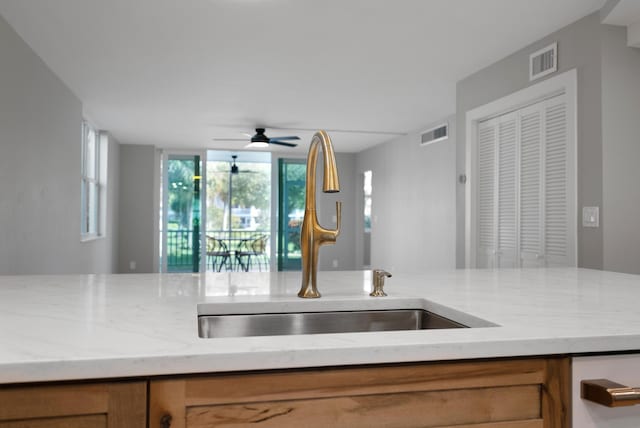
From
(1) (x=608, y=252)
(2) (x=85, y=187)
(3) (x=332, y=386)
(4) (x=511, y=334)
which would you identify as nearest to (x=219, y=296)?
(3) (x=332, y=386)

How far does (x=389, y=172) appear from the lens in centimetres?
820

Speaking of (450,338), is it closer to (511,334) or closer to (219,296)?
(511,334)

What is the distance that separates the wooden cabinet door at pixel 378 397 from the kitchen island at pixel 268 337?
0.02 metres

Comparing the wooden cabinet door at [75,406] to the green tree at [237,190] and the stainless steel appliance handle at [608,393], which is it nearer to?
the stainless steel appliance handle at [608,393]

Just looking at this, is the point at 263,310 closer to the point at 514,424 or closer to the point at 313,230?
the point at 313,230

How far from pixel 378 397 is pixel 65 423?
46cm

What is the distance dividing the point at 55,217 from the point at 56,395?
4438mm

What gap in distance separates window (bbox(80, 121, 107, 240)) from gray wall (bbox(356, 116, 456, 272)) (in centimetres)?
433

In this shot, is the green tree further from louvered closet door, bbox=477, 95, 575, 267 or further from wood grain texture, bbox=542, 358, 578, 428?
wood grain texture, bbox=542, 358, 578, 428

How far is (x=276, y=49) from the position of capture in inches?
152

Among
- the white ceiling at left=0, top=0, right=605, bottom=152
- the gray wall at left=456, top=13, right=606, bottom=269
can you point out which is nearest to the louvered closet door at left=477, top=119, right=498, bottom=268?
the white ceiling at left=0, top=0, right=605, bottom=152

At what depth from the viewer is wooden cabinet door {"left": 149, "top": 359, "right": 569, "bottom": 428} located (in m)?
0.74

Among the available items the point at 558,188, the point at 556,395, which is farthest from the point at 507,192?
the point at 556,395

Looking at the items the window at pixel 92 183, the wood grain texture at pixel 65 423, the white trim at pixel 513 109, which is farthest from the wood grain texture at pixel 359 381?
the window at pixel 92 183
